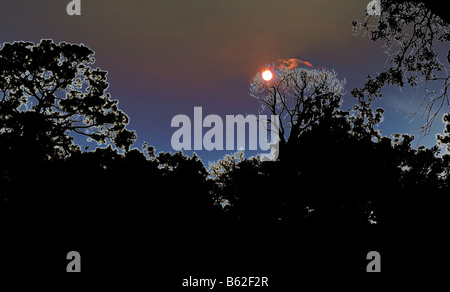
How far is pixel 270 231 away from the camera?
17812mm

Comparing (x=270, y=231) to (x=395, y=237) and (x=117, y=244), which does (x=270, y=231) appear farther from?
(x=117, y=244)

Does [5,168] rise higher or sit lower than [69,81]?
lower

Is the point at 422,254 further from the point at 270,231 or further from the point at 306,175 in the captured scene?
the point at 306,175

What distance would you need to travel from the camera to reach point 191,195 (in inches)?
786

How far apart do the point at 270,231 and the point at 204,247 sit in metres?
4.97

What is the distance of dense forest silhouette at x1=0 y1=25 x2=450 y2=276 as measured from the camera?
507 inches

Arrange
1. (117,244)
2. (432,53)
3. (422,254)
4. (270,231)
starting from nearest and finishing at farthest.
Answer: (432,53) → (422,254) → (117,244) → (270,231)

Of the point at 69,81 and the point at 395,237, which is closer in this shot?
the point at 395,237

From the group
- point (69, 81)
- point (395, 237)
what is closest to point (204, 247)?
point (395, 237)

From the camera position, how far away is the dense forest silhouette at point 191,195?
12883 mm

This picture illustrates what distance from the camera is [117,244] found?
43.5 feet
